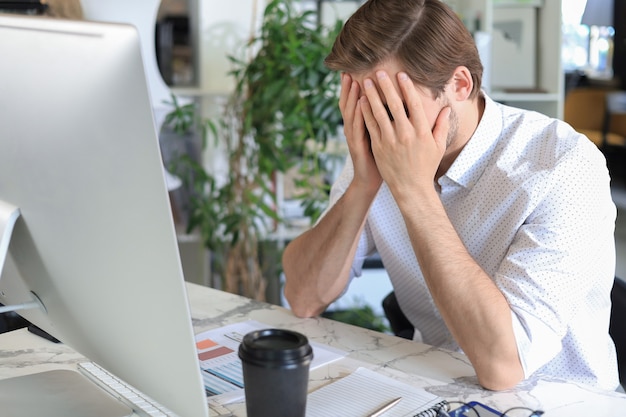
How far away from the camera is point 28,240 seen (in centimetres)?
92

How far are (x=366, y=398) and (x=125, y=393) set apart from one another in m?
0.31

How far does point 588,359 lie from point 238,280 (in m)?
1.83

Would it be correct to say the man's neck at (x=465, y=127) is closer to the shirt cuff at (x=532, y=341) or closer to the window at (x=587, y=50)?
the shirt cuff at (x=532, y=341)

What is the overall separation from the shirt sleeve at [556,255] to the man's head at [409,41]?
0.84 ft

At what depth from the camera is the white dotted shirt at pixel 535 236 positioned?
4.06 ft

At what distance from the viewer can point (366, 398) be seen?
3.54 ft

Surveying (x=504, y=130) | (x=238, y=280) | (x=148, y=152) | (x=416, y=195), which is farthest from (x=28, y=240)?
(x=238, y=280)

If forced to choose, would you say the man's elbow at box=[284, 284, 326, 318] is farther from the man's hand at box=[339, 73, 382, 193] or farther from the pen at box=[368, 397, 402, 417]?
the pen at box=[368, 397, 402, 417]

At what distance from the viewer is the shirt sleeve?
4.01 feet

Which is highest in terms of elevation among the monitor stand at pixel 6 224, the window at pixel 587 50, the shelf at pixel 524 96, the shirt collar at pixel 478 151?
the monitor stand at pixel 6 224

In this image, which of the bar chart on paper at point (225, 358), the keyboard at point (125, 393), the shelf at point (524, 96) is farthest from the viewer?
the shelf at point (524, 96)

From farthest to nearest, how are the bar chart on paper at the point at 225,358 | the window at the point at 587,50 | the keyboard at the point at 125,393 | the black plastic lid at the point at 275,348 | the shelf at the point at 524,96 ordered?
the window at the point at 587,50
the shelf at the point at 524,96
the bar chart on paper at the point at 225,358
the keyboard at the point at 125,393
the black plastic lid at the point at 275,348

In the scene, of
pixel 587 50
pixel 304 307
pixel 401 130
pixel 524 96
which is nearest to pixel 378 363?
pixel 304 307

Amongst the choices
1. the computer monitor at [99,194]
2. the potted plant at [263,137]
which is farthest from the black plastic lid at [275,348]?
the potted plant at [263,137]
